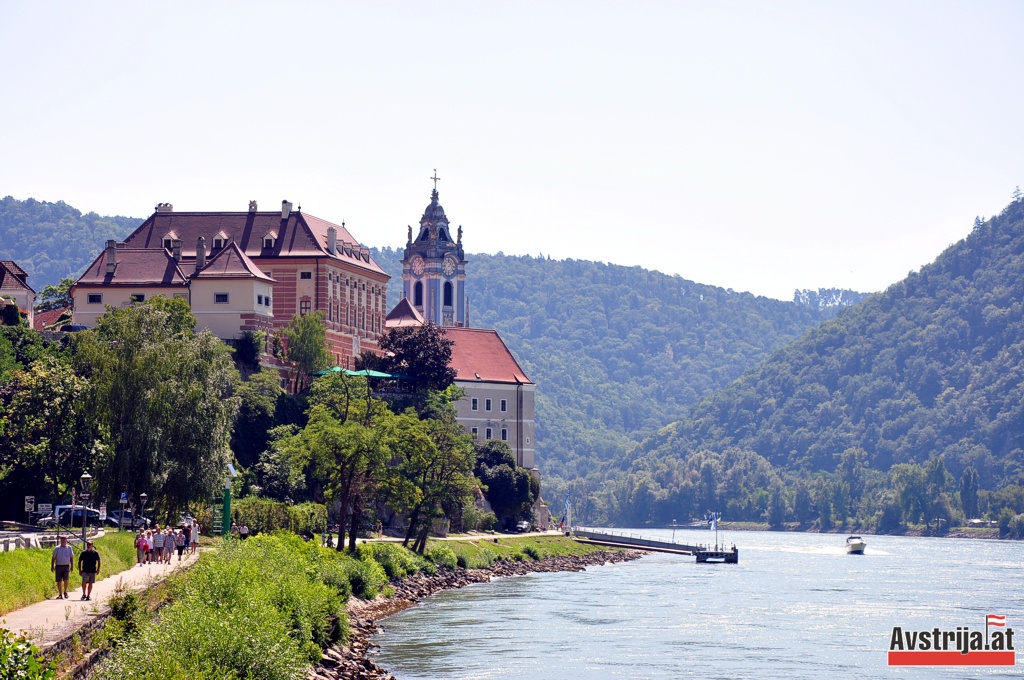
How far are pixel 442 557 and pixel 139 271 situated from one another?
1142 inches

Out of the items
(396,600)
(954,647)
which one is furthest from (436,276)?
(954,647)

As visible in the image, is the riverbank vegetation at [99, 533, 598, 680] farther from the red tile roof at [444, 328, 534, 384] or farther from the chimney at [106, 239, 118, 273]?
the red tile roof at [444, 328, 534, 384]

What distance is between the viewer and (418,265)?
164 m

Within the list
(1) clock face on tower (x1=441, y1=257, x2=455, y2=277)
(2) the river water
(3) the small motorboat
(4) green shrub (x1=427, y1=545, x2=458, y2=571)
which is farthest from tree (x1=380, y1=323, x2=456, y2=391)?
(3) the small motorboat

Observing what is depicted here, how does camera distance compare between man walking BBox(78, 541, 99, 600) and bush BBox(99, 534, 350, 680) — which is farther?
man walking BBox(78, 541, 99, 600)

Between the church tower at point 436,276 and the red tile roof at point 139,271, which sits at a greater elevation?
the church tower at point 436,276

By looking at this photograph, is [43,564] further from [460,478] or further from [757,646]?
[460,478]

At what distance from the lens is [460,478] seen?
9150 cm

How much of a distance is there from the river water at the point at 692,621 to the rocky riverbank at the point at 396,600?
0.96 m

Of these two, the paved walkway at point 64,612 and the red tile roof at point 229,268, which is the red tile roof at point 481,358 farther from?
the paved walkway at point 64,612

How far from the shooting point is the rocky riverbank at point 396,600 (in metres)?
46.0

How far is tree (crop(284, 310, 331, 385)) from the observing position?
101 metres

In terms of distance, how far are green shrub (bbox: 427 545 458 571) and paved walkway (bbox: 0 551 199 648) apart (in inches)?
1700

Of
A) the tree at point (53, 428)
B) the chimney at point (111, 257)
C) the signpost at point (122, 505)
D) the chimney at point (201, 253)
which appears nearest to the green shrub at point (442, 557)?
the chimney at point (201, 253)
